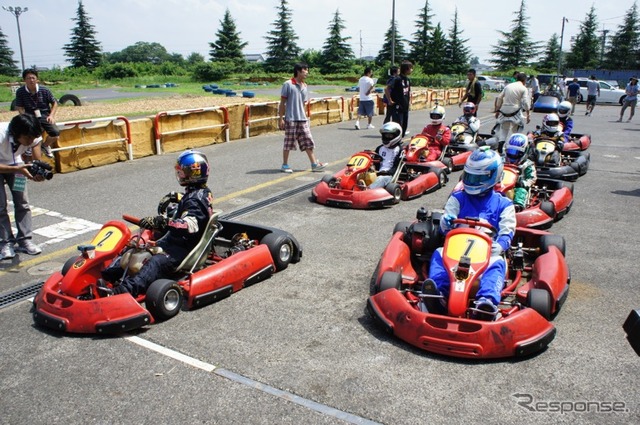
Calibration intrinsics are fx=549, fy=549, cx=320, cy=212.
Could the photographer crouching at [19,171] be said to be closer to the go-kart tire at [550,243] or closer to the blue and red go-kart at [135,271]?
the blue and red go-kart at [135,271]

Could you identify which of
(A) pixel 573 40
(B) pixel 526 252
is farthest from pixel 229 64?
(B) pixel 526 252

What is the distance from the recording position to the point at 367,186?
851 centimetres

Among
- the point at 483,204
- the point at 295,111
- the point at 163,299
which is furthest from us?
the point at 295,111

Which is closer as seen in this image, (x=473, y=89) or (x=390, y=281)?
(x=390, y=281)

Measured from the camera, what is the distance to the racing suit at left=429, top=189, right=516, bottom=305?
4.24 metres

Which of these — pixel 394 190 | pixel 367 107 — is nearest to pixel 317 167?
pixel 394 190

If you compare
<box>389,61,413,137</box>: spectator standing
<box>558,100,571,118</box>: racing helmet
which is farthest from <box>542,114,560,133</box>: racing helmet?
<box>389,61,413,137</box>: spectator standing

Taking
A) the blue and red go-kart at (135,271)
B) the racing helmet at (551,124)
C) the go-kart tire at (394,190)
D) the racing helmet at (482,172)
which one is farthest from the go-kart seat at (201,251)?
the racing helmet at (551,124)

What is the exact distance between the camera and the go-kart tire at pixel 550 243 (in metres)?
5.19

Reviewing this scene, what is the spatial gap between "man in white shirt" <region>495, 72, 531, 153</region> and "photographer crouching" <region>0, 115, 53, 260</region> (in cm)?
846

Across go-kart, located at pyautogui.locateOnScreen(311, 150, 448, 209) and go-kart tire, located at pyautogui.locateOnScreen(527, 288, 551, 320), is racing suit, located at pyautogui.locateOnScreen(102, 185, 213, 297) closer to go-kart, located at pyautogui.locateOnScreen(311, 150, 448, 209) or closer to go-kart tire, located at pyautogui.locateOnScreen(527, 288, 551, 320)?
go-kart tire, located at pyautogui.locateOnScreen(527, 288, 551, 320)

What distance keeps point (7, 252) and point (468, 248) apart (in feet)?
15.5

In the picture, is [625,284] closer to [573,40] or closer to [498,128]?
[498,128]

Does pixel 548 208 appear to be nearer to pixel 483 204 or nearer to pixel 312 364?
pixel 483 204
